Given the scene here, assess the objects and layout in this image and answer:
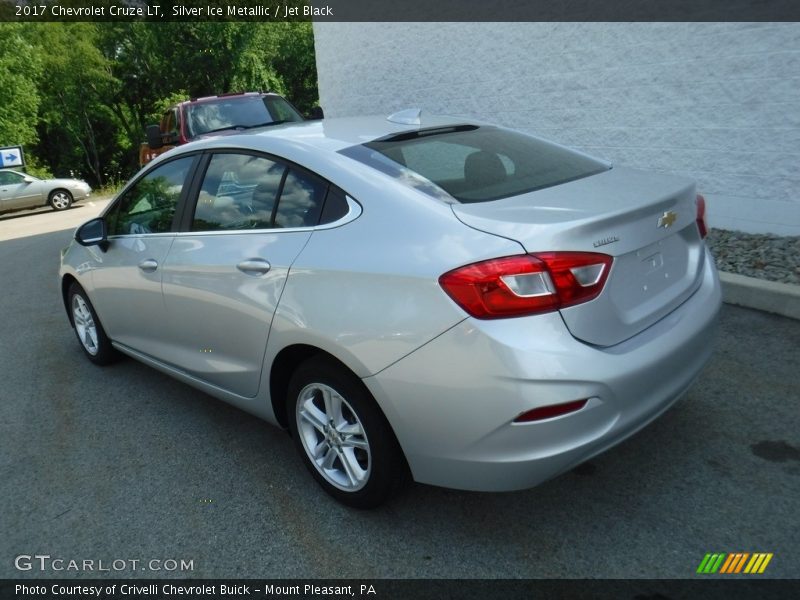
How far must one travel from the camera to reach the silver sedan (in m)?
20.5

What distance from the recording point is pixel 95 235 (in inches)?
172

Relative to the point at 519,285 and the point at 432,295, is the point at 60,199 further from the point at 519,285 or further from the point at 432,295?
the point at 519,285

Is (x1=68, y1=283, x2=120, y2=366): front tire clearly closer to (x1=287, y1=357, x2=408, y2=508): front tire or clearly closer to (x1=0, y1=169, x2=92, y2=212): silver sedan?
(x1=287, y1=357, x2=408, y2=508): front tire

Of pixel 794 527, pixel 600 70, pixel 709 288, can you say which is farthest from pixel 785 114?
pixel 794 527

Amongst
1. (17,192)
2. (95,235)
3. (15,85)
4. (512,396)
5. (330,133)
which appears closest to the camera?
(512,396)

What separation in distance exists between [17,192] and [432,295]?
71.6 feet

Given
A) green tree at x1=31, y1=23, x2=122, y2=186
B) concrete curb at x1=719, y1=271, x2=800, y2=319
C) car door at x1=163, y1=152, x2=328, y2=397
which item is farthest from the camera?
green tree at x1=31, y1=23, x2=122, y2=186

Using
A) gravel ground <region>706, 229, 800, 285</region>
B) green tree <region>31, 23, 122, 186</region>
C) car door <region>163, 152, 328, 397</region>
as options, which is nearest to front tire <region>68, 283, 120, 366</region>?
car door <region>163, 152, 328, 397</region>

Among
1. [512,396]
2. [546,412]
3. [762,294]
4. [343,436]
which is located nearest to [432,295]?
[512,396]

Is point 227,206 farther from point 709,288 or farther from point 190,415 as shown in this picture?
point 709,288

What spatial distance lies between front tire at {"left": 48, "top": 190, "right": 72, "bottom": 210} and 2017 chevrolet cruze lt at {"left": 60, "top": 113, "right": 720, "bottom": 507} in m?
20.2

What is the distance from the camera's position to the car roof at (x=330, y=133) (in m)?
3.21

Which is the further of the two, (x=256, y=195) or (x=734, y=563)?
(x=256, y=195)

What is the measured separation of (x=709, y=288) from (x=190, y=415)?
118 inches
